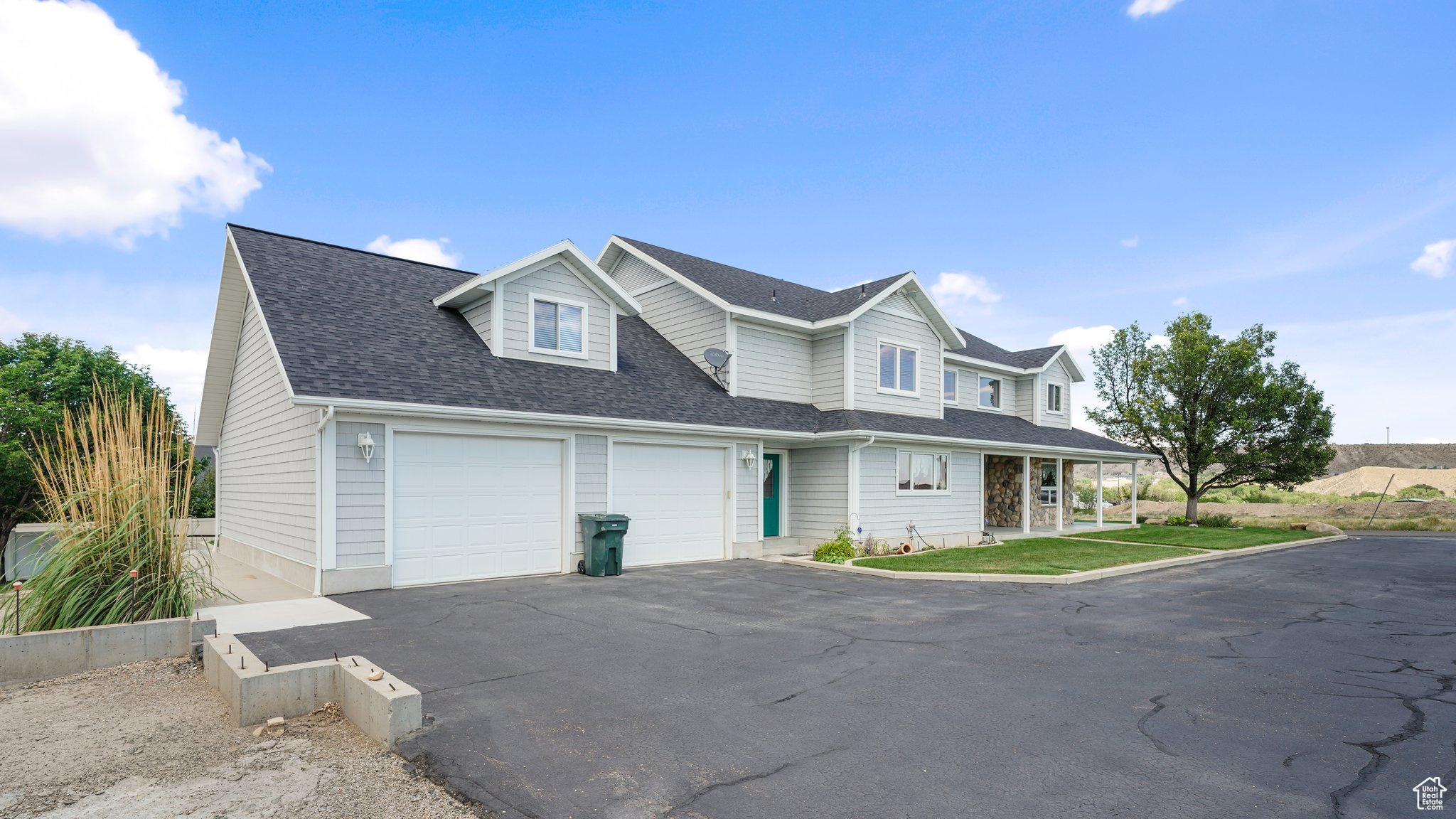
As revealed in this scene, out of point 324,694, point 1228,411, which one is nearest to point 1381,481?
point 1228,411

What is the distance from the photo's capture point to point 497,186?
76.1 feet

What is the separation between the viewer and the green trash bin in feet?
42.3

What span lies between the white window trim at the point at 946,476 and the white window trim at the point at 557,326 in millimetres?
8233

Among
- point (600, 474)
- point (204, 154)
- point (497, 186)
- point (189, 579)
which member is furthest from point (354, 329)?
point (497, 186)

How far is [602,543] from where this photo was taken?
12.9 m

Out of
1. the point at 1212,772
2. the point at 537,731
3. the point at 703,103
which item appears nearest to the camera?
the point at 1212,772

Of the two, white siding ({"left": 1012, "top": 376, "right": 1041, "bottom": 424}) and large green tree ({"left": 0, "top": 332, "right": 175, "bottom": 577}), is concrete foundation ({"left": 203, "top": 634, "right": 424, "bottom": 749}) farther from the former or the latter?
large green tree ({"left": 0, "top": 332, "right": 175, "bottom": 577})

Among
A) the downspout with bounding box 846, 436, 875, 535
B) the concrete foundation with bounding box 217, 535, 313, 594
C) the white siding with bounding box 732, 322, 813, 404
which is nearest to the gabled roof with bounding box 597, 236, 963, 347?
the white siding with bounding box 732, 322, 813, 404

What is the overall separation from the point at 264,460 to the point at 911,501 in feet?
47.1

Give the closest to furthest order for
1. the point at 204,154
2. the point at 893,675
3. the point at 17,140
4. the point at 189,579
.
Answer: the point at 893,675 → the point at 189,579 → the point at 17,140 → the point at 204,154

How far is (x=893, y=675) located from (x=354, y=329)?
412 inches

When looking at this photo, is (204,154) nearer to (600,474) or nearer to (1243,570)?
(600,474)

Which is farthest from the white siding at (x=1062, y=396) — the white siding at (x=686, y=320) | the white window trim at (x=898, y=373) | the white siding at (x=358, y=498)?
the white siding at (x=358, y=498)

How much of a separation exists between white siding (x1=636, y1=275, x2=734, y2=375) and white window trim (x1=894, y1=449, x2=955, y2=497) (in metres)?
4.99
